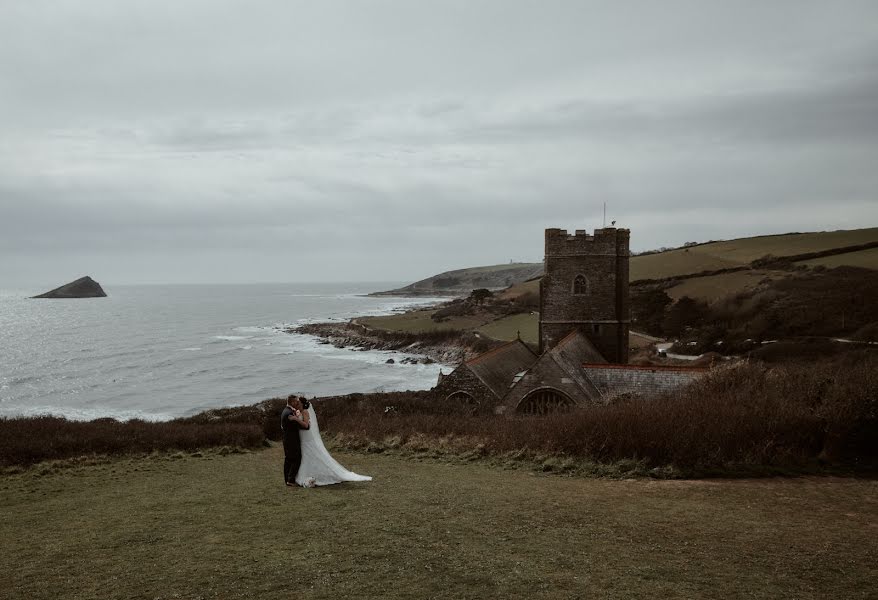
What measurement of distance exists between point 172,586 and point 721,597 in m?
6.64

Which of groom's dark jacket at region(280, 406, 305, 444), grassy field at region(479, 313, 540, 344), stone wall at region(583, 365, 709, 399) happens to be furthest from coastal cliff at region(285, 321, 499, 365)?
groom's dark jacket at region(280, 406, 305, 444)

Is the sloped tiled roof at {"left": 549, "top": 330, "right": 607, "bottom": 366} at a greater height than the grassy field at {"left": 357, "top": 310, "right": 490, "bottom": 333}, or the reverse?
the sloped tiled roof at {"left": 549, "top": 330, "right": 607, "bottom": 366}

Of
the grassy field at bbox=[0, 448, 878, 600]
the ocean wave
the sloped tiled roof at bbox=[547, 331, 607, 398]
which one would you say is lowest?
the ocean wave

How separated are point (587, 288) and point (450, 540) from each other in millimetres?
24484

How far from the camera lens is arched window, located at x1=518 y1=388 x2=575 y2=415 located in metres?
25.3

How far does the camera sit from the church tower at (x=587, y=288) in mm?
32281

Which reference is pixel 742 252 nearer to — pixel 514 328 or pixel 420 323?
pixel 514 328

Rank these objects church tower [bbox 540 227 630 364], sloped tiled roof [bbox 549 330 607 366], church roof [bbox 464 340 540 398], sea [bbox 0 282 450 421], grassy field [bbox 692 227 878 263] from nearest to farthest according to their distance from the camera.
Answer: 1. sloped tiled roof [bbox 549 330 607 366]
2. church roof [bbox 464 340 540 398]
3. church tower [bbox 540 227 630 364]
4. sea [bbox 0 282 450 421]
5. grassy field [bbox 692 227 878 263]

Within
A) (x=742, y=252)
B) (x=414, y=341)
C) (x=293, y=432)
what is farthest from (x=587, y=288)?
(x=742, y=252)

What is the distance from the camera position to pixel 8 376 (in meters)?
67.1

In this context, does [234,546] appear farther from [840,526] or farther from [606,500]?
[840,526]

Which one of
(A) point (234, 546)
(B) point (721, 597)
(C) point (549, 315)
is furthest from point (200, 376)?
A: (B) point (721, 597)

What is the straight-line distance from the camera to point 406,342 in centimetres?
8862

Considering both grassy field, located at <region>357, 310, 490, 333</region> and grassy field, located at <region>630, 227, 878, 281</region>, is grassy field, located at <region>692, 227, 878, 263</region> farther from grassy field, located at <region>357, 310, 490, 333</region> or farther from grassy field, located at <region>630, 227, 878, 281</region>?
grassy field, located at <region>357, 310, 490, 333</region>
